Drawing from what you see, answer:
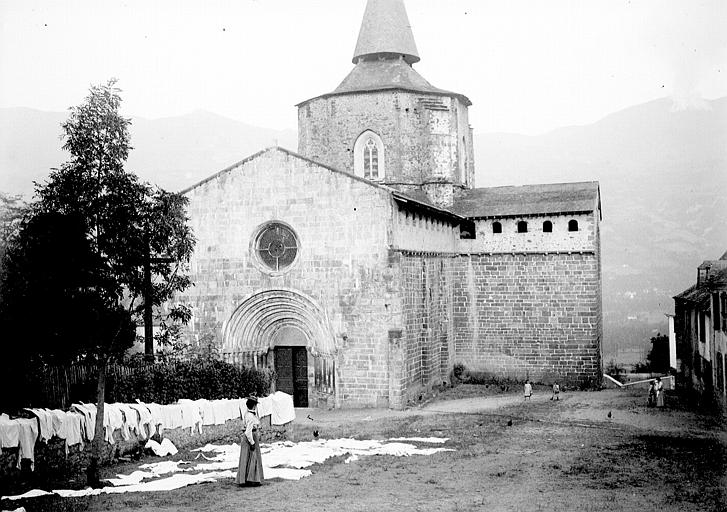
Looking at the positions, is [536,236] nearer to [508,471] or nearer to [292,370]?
[292,370]

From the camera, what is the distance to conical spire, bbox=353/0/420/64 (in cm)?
3475

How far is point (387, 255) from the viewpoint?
2389 centimetres

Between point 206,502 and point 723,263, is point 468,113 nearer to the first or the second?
point 723,263

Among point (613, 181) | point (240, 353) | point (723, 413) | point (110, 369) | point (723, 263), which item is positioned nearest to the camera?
point (110, 369)

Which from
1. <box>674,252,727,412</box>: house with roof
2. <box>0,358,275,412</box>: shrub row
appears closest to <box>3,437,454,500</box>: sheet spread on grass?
<box>0,358,275,412</box>: shrub row

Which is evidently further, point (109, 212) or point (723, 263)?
point (723, 263)

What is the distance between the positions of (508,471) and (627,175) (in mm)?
111905

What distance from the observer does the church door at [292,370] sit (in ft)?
86.1

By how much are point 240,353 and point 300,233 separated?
4.83 metres

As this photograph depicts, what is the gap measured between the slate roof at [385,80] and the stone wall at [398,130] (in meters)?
0.25

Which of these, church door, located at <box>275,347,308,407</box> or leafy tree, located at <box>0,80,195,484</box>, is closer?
leafy tree, located at <box>0,80,195,484</box>

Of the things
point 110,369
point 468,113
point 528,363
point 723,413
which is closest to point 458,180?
point 468,113

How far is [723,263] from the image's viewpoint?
23594 mm

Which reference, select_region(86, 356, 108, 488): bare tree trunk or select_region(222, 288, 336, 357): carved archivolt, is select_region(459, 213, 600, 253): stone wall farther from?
select_region(86, 356, 108, 488): bare tree trunk
